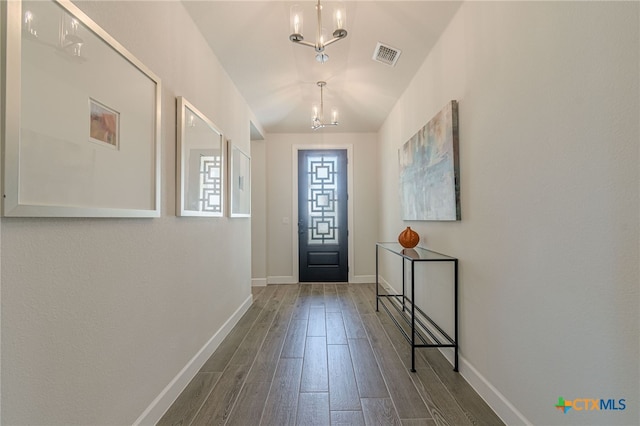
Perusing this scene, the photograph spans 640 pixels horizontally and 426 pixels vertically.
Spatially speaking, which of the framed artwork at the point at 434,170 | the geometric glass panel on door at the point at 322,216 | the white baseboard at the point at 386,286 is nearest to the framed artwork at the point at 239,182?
the geometric glass panel on door at the point at 322,216

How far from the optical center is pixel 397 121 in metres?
3.47

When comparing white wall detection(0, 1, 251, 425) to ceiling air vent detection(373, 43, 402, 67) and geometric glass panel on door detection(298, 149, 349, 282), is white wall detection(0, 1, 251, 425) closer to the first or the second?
ceiling air vent detection(373, 43, 402, 67)

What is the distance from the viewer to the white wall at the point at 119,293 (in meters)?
0.88

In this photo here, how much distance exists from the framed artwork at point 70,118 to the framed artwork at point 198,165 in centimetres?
35

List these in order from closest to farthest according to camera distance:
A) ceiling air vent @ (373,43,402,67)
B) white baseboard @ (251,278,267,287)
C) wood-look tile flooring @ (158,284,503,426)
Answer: wood-look tile flooring @ (158,284,503,426)
ceiling air vent @ (373,43,402,67)
white baseboard @ (251,278,267,287)

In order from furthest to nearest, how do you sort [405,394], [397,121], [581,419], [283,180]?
[283,180]
[397,121]
[405,394]
[581,419]

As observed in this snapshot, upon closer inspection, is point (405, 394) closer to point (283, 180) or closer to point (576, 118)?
point (576, 118)

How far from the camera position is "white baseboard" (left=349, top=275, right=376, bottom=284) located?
4.70 metres

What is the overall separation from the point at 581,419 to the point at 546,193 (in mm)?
853

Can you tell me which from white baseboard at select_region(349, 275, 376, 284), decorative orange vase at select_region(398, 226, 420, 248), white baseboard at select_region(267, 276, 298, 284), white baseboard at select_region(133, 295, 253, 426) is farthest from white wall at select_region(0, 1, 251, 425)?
white baseboard at select_region(349, 275, 376, 284)

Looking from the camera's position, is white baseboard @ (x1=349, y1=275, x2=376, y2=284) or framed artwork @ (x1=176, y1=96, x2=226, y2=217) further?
white baseboard @ (x1=349, y1=275, x2=376, y2=284)

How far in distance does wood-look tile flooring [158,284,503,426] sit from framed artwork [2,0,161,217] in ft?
3.85

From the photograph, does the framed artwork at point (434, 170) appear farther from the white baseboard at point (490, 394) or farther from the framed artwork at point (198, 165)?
the framed artwork at point (198, 165)

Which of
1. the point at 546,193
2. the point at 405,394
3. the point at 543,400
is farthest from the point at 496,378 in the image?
the point at 546,193
